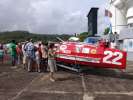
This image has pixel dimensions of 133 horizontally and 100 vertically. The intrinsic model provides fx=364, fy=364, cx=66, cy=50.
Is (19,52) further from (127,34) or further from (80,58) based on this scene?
(127,34)

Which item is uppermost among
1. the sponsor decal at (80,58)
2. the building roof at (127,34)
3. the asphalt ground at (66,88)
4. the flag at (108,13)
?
the flag at (108,13)

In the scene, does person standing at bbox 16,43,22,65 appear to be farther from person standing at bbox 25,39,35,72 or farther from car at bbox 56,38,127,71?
car at bbox 56,38,127,71

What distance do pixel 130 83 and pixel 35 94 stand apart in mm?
5009

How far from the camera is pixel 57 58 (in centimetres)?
1961

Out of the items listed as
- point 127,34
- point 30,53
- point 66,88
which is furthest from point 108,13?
point 66,88

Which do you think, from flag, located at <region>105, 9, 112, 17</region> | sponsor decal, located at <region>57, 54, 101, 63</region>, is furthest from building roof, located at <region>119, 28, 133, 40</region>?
sponsor decal, located at <region>57, 54, 101, 63</region>

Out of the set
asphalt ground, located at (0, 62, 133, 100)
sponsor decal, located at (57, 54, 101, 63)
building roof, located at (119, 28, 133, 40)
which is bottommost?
asphalt ground, located at (0, 62, 133, 100)

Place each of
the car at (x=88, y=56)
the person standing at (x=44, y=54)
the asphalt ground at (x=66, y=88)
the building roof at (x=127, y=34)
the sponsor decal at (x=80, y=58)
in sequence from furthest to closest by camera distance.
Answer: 1. the building roof at (x=127, y=34)
2. the person standing at (x=44, y=54)
3. the sponsor decal at (x=80, y=58)
4. the car at (x=88, y=56)
5. the asphalt ground at (x=66, y=88)

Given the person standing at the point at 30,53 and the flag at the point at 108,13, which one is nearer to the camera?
the person standing at the point at 30,53

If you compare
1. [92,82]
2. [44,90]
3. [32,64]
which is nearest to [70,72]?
[32,64]

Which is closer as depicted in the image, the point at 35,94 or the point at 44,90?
the point at 35,94

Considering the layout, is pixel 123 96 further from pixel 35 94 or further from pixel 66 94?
pixel 35 94

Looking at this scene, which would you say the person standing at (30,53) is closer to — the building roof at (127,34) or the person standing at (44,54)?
the person standing at (44,54)

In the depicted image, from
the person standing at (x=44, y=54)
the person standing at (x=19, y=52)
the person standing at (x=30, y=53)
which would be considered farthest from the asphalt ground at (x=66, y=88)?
the person standing at (x=19, y=52)
